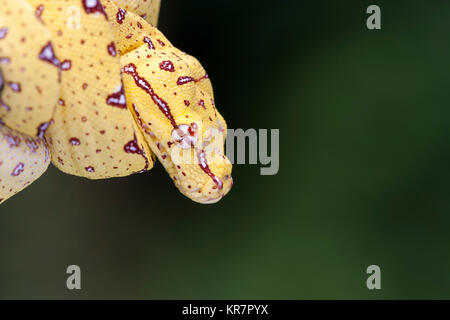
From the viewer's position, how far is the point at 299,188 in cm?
231

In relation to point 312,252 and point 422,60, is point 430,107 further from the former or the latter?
point 312,252

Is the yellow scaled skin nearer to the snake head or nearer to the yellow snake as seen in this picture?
the yellow snake

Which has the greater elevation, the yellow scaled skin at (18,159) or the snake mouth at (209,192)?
the yellow scaled skin at (18,159)

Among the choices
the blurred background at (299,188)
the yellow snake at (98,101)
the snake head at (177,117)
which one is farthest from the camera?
the blurred background at (299,188)

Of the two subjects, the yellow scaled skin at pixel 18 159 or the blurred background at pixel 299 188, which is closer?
the yellow scaled skin at pixel 18 159

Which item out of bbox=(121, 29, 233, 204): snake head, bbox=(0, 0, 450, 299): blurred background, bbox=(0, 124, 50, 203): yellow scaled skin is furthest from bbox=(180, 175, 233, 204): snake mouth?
bbox=(0, 0, 450, 299): blurred background

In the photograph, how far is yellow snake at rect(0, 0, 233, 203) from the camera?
2.07 feet

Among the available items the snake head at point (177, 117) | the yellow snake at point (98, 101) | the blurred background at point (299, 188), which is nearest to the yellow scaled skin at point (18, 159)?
the yellow snake at point (98, 101)

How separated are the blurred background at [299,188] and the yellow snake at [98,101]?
1467 mm

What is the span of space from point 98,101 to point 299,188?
5.59 ft

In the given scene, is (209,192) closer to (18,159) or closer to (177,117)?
(177,117)

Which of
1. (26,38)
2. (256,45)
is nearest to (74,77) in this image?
(26,38)

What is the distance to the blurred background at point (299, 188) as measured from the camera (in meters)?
2.15

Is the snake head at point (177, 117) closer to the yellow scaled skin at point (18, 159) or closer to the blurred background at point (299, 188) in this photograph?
the yellow scaled skin at point (18, 159)
